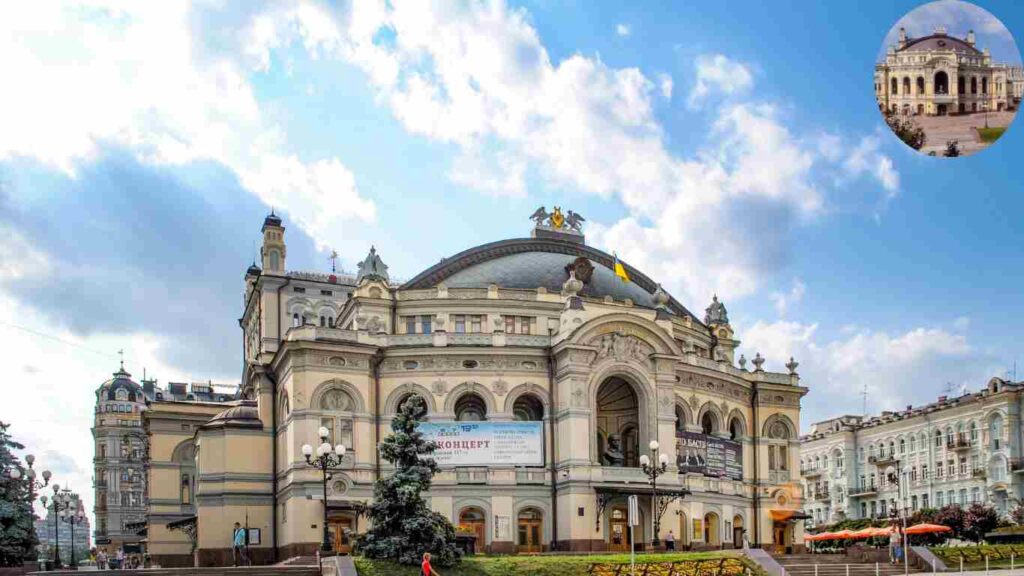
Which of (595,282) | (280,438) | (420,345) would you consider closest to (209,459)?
(280,438)

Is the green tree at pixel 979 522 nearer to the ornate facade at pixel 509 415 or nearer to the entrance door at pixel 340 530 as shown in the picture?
the ornate facade at pixel 509 415

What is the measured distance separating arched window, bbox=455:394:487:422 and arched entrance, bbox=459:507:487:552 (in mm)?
5014

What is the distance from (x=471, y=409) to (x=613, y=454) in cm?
826

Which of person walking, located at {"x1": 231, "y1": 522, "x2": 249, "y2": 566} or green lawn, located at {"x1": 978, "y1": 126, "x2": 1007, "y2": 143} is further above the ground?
green lawn, located at {"x1": 978, "y1": 126, "x2": 1007, "y2": 143}

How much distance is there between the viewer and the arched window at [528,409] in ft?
208

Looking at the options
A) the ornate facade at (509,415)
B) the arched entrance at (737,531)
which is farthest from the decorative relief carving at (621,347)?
the arched entrance at (737,531)

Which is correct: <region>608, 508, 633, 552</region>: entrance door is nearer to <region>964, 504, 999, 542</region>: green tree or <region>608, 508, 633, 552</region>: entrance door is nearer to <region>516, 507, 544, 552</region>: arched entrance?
<region>516, 507, 544, 552</region>: arched entrance

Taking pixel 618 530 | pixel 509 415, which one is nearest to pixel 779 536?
pixel 618 530

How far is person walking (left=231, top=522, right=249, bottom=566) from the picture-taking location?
57375 mm

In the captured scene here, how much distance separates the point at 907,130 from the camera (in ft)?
82.3

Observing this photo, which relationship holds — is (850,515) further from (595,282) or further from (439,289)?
(439,289)

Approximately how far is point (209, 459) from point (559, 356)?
19.9 metres

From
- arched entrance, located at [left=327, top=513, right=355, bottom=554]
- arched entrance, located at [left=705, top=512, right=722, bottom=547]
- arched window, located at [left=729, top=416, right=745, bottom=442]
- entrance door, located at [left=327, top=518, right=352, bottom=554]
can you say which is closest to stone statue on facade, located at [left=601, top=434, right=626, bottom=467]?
arched entrance, located at [left=705, top=512, right=722, bottom=547]

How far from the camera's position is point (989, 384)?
311 ft
